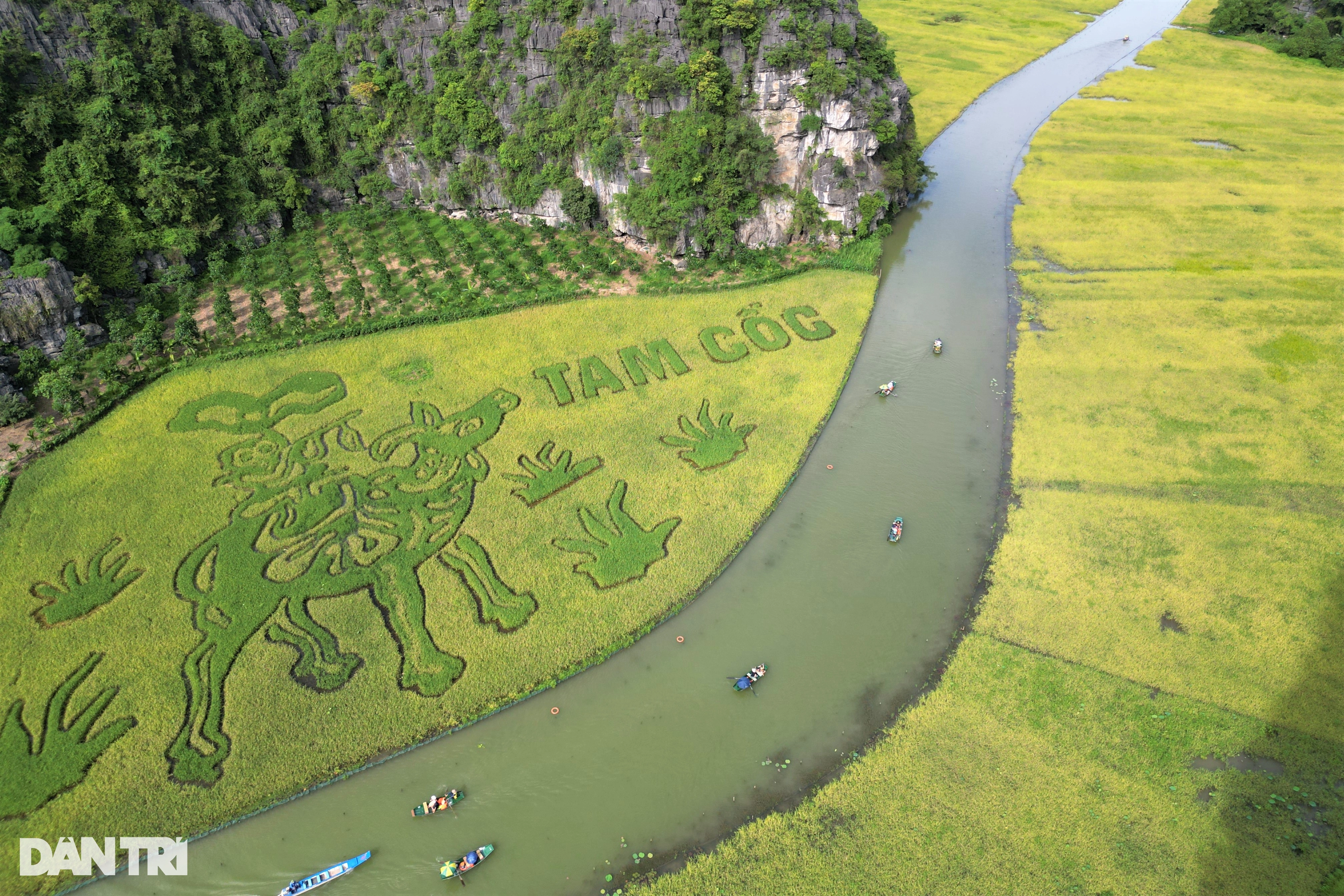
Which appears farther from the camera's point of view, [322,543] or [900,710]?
[322,543]

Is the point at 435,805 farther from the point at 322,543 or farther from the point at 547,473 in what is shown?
the point at 547,473

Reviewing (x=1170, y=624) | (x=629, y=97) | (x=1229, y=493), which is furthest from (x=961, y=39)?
(x=1170, y=624)

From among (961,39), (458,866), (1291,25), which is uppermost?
(961,39)

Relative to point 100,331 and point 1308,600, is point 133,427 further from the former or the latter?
point 1308,600

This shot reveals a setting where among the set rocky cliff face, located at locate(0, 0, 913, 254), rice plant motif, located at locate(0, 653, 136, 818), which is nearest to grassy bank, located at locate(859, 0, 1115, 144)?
rocky cliff face, located at locate(0, 0, 913, 254)

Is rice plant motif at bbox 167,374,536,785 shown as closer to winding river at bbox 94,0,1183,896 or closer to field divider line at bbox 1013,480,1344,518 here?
winding river at bbox 94,0,1183,896

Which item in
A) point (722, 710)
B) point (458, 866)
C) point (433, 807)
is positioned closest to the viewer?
point (458, 866)

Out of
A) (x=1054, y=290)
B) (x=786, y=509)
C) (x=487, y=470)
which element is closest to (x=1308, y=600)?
(x=786, y=509)
